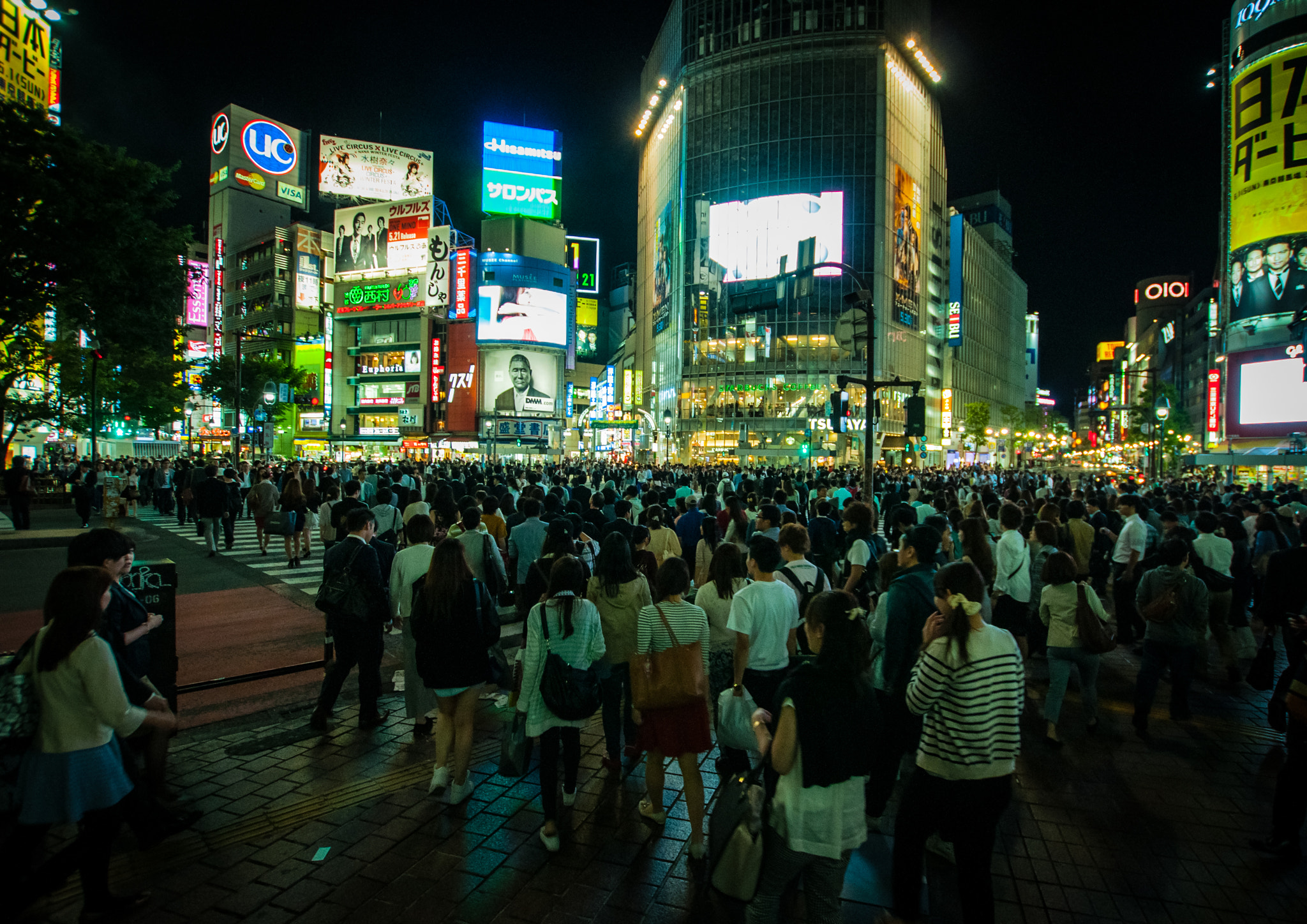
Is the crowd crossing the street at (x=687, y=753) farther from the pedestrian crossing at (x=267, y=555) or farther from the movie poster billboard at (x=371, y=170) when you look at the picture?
the movie poster billboard at (x=371, y=170)

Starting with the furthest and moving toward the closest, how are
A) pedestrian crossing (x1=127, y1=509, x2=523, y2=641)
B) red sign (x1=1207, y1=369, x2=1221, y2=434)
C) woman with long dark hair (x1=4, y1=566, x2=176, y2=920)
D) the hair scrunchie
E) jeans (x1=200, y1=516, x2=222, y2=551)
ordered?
red sign (x1=1207, y1=369, x2=1221, y2=434), jeans (x1=200, y1=516, x2=222, y2=551), pedestrian crossing (x1=127, y1=509, x2=523, y2=641), woman with long dark hair (x1=4, y1=566, x2=176, y2=920), the hair scrunchie

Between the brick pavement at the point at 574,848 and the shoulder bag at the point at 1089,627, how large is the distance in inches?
35.6

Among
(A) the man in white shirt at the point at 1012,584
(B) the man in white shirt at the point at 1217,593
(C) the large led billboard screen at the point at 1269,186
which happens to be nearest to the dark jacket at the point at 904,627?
(A) the man in white shirt at the point at 1012,584

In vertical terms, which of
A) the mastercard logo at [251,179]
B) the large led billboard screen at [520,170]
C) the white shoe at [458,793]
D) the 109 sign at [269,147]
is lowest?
the white shoe at [458,793]

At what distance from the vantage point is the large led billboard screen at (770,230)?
59.9 m

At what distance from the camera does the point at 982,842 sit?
2.91 meters

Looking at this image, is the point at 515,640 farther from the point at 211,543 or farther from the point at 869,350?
the point at 211,543

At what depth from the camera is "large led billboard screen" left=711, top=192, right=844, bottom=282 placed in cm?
5994

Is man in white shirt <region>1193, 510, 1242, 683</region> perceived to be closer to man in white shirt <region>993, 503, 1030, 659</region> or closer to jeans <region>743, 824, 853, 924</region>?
man in white shirt <region>993, 503, 1030, 659</region>

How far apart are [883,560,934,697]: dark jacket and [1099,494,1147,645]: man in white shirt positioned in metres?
5.69

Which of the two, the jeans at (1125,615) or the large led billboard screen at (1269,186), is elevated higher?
the large led billboard screen at (1269,186)

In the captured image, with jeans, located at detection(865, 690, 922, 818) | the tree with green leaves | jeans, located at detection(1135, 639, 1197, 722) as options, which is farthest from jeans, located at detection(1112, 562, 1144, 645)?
the tree with green leaves

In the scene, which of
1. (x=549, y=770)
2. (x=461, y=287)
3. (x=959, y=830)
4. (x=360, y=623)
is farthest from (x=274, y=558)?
(x=461, y=287)

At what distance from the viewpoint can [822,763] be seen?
2.66m
